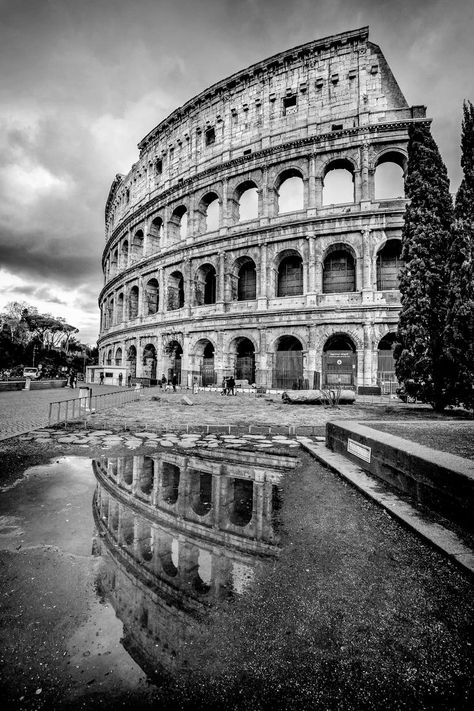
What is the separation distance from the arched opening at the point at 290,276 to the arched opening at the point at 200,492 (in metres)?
18.6

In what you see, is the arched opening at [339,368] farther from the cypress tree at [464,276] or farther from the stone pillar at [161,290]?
the stone pillar at [161,290]

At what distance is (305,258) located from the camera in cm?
1998

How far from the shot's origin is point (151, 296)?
27438 mm

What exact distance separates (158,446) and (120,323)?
2592 centimetres

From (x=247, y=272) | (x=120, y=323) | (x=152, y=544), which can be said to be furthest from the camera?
(x=120, y=323)

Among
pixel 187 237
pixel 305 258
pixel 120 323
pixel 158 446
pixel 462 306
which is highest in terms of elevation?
pixel 187 237

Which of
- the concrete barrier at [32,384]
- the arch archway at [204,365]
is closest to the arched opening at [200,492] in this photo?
the arch archway at [204,365]

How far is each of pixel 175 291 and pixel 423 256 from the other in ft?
60.1

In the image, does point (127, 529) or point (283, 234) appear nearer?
point (127, 529)

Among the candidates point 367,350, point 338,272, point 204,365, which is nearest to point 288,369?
point 367,350

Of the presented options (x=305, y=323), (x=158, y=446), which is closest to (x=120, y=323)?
(x=305, y=323)

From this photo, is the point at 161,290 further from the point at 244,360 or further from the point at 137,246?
the point at 244,360

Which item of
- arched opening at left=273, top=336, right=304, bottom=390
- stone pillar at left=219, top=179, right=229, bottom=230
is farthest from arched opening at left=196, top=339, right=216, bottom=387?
stone pillar at left=219, top=179, right=229, bottom=230

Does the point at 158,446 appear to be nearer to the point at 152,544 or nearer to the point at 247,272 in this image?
the point at 152,544
